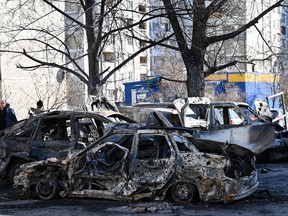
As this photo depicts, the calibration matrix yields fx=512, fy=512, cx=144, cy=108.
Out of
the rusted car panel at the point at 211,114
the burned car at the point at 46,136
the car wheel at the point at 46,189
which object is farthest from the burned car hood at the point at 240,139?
the car wheel at the point at 46,189

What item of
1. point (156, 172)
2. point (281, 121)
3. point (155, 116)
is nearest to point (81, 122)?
point (155, 116)

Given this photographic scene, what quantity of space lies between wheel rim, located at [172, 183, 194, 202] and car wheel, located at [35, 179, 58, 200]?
7.20ft

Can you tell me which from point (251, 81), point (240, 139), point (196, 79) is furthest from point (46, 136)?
point (251, 81)

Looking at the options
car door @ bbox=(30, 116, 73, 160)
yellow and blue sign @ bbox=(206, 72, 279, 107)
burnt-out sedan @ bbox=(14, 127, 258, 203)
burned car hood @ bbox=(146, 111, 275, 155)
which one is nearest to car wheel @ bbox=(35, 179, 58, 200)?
burnt-out sedan @ bbox=(14, 127, 258, 203)

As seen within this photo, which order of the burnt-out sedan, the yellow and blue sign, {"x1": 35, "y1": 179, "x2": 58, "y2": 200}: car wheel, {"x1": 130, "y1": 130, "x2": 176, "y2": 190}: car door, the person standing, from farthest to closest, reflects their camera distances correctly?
the yellow and blue sign < the person standing < {"x1": 35, "y1": 179, "x2": 58, "y2": 200}: car wheel < {"x1": 130, "y1": 130, "x2": 176, "y2": 190}: car door < the burnt-out sedan

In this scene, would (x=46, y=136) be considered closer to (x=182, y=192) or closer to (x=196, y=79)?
(x=182, y=192)

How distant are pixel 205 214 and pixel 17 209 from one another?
317 centimetres

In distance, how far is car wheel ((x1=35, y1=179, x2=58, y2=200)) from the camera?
30.2 ft

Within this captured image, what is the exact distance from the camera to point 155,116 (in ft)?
35.4

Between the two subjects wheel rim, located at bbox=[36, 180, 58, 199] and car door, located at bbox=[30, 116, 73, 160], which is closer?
wheel rim, located at bbox=[36, 180, 58, 199]

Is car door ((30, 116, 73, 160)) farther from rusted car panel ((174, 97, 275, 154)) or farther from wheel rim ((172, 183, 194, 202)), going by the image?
rusted car panel ((174, 97, 275, 154))

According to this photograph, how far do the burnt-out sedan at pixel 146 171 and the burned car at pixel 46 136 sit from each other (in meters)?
1.19

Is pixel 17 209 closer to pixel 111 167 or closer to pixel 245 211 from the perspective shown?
pixel 111 167

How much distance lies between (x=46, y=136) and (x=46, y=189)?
2126 millimetres
